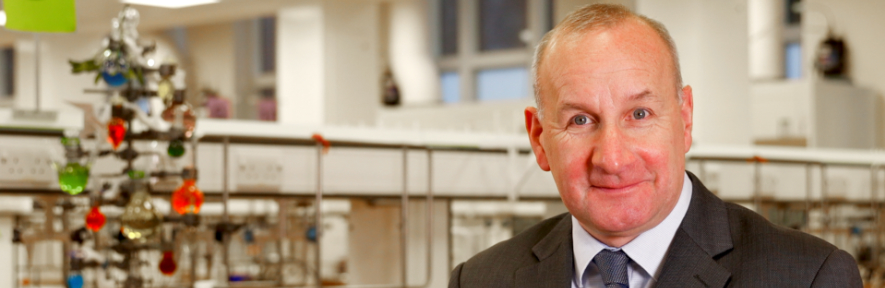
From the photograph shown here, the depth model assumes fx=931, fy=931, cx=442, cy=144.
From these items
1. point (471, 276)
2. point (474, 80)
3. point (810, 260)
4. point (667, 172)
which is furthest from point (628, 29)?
point (474, 80)

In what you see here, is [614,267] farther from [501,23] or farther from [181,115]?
[501,23]

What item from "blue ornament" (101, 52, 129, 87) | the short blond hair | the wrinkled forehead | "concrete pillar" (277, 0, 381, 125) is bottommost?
the wrinkled forehead

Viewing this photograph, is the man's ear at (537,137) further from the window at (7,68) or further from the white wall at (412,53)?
the window at (7,68)

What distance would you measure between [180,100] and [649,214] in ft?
5.14

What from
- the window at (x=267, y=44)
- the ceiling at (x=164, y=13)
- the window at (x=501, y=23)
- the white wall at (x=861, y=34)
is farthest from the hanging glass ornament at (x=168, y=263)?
the window at (x=267, y=44)

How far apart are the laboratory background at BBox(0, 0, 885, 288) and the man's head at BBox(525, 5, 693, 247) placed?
885mm

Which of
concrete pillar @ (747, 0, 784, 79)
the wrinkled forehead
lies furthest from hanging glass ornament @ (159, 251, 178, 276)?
concrete pillar @ (747, 0, 784, 79)

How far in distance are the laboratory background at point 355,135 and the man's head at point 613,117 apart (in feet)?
2.90

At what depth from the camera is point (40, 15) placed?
57.3 inches

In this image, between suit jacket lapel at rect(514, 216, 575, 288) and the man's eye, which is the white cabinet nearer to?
suit jacket lapel at rect(514, 216, 575, 288)

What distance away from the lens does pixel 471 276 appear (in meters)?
1.20

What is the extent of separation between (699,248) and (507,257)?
271mm

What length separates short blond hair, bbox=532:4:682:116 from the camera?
98 cm

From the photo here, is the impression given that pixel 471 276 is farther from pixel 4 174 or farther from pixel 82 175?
pixel 4 174
